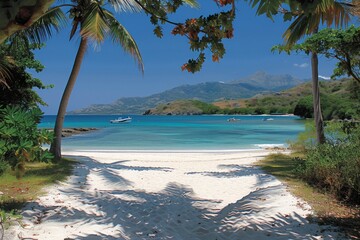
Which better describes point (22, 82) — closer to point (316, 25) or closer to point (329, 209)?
point (316, 25)

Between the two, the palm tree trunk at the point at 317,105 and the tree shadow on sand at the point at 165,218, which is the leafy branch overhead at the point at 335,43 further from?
the tree shadow on sand at the point at 165,218

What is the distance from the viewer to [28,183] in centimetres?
787

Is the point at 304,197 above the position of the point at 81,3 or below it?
below

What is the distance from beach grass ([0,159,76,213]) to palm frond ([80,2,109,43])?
4095mm

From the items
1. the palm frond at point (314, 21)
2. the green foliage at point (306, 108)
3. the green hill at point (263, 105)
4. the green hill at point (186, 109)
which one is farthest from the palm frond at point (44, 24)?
the green hill at point (186, 109)

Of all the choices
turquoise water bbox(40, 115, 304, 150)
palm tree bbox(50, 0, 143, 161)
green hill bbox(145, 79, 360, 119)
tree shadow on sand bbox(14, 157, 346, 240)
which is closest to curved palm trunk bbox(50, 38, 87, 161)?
palm tree bbox(50, 0, 143, 161)

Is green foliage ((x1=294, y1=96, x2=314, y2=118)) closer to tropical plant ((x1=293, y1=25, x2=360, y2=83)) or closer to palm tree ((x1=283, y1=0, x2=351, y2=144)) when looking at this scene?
palm tree ((x1=283, y1=0, x2=351, y2=144))

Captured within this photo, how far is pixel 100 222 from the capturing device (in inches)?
211

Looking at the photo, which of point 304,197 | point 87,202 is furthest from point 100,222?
point 304,197

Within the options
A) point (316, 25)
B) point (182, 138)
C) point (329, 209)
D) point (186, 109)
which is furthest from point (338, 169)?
point (186, 109)

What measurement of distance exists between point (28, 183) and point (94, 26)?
198 inches

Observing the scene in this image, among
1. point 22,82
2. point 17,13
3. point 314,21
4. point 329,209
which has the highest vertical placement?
point 314,21

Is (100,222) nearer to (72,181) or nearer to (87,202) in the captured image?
(87,202)

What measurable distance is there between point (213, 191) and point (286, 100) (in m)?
160
